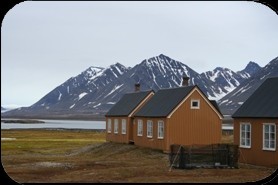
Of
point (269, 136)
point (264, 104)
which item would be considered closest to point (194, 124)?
point (264, 104)

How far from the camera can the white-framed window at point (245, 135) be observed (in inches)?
1166

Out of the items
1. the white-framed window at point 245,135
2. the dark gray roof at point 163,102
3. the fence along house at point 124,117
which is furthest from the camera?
the fence along house at point 124,117

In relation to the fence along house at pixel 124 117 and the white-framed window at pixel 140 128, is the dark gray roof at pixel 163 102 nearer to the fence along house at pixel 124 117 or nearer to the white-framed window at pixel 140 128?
the white-framed window at pixel 140 128

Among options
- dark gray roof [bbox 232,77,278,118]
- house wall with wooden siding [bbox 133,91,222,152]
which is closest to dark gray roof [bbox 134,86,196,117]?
house wall with wooden siding [bbox 133,91,222,152]

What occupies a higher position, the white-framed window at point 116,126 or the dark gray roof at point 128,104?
the dark gray roof at point 128,104

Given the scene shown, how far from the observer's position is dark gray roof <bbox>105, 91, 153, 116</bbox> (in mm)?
47781

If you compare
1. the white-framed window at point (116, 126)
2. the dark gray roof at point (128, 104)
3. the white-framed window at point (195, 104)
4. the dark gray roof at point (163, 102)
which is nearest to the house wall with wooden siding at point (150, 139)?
the dark gray roof at point (163, 102)

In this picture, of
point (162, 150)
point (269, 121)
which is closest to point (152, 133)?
point (162, 150)

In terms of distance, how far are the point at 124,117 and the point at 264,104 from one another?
826 inches

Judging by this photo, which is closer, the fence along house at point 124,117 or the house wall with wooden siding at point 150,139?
the house wall with wooden siding at point 150,139

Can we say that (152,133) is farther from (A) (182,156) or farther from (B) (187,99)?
(A) (182,156)

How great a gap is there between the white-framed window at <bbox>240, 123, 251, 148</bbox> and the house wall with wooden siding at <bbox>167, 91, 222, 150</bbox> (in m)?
8.72

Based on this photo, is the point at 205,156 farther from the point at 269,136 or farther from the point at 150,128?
the point at 150,128

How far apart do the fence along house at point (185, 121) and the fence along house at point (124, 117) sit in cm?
578
